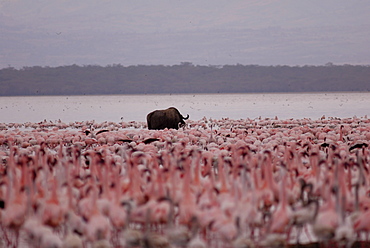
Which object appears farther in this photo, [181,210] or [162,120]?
[162,120]

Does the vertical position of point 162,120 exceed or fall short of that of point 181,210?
it exceeds it

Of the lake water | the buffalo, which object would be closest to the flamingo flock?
the buffalo

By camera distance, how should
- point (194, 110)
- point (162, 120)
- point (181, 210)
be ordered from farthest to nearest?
point (194, 110) < point (162, 120) < point (181, 210)

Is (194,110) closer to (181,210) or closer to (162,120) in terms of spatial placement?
(162,120)

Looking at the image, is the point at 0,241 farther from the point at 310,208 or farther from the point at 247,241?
the point at 310,208

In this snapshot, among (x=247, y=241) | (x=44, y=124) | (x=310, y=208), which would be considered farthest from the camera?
(x=44, y=124)

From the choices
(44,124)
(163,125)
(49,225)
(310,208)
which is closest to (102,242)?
(49,225)

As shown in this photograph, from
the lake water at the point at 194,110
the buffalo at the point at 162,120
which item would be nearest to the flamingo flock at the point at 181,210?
the buffalo at the point at 162,120

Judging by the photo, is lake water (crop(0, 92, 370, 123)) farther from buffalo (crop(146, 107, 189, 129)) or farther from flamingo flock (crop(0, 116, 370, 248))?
flamingo flock (crop(0, 116, 370, 248))

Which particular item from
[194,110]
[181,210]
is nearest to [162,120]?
[181,210]

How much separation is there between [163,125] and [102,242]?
16.8 meters

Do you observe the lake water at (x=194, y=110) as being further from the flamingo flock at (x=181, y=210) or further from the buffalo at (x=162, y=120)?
the flamingo flock at (x=181, y=210)

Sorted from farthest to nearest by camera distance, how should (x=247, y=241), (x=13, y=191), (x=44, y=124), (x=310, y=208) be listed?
(x=44, y=124) < (x=13, y=191) < (x=310, y=208) < (x=247, y=241)

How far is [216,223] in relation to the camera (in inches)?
202
